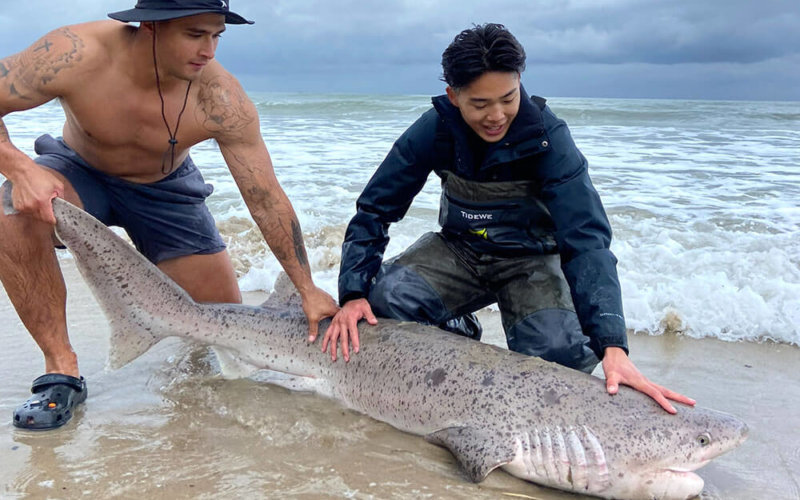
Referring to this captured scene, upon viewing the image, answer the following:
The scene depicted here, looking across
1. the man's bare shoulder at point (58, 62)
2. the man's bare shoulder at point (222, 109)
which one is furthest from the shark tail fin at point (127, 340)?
the man's bare shoulder at point (58, 62)

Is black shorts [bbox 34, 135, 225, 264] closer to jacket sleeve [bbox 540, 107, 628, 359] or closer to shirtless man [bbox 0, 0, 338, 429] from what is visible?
shirtless man [bbox 0, 0, 338, 429]

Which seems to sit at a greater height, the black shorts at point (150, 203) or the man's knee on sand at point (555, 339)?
the black shorts at point (150, 203)

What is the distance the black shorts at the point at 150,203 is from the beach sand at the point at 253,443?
2.21 feet

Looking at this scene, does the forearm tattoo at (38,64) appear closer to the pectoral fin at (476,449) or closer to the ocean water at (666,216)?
the pectoral fin at (476,449)

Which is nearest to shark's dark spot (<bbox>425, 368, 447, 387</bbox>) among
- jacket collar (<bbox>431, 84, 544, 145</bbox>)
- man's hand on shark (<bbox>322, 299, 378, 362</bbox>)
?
man's hand on shark (<bbox>322, 299, 378, 362</bbox>)

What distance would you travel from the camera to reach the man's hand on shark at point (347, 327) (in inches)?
144

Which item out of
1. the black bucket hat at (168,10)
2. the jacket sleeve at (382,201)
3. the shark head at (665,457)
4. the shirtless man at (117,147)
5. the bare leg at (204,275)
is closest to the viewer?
the shark head at (665,457)

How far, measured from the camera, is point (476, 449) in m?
2.97

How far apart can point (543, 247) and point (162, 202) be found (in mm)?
2251

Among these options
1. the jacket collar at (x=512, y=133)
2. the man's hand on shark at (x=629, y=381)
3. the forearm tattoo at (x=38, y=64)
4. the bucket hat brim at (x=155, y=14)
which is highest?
the bucket hat brim at (x=155, y=14)

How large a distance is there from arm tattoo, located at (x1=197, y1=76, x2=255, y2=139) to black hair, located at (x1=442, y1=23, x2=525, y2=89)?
120 cm

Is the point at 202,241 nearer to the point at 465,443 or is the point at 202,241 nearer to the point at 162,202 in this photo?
the point at 162,202

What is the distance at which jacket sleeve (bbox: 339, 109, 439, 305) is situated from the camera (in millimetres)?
3865

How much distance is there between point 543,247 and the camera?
394 centimetres
